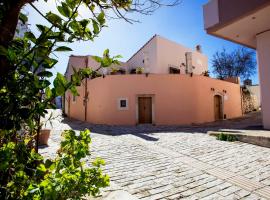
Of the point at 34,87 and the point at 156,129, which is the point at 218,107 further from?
the point at 34,87

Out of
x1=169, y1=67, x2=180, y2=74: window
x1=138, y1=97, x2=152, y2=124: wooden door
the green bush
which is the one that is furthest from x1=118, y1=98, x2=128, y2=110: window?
the green bush

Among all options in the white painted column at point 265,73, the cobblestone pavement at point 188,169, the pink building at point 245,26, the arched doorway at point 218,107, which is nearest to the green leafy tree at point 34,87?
the cobblestone pavement at point 188,169

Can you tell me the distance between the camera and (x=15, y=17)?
1.28 meters

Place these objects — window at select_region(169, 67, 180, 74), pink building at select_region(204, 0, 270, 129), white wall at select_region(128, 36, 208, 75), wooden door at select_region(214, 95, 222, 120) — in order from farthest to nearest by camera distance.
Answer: window at select_region(169, 67, 180, 74) < white wall at select_region(128, 36, 208, 75) < wooden door at select_region(214, 95, 222, 120) < pink building at select_region(204, 0, 270, 129)

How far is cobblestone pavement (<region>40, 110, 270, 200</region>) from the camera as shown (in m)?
4.21

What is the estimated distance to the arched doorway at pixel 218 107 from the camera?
1966 cm

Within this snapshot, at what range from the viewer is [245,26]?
10430 mm

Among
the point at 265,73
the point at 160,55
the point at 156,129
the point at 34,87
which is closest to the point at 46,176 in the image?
the point at 34,87

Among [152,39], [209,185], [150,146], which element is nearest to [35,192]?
[209,185]

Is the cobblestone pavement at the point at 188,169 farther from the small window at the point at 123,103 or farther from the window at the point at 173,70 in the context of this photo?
the window at the point at 173,70

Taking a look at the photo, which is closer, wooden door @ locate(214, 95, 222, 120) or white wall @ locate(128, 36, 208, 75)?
wooden door @ locate(214, 95, 222, 120)

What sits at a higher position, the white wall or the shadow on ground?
the white wall

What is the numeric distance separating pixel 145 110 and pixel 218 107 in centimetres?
724

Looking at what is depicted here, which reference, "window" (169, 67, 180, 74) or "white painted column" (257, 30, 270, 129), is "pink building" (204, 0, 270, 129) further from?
"window" (169, 67, 180, 74)
